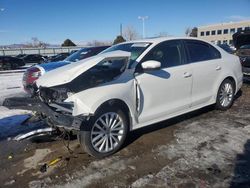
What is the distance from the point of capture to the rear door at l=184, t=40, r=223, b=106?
17.7ft

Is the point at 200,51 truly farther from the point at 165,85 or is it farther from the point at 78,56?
the point at 78,56

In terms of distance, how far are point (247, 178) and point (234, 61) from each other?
12.1 ft

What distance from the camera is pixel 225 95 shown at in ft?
20.7

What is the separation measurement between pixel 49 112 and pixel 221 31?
8435cm

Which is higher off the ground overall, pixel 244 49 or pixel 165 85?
pixel 244 49

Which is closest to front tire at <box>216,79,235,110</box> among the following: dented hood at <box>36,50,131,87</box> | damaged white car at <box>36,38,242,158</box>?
damaged white car at <box>36,38,242,158</box>

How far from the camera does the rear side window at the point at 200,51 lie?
545 cm

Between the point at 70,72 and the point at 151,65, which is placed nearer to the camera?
the point at 70,72

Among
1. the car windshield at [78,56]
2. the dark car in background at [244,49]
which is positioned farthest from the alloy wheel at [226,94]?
the car windshield at [78,56]

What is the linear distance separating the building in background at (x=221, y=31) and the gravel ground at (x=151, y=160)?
242 feet

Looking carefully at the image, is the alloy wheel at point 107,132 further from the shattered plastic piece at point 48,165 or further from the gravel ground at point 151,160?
the shattered plastic piece at point 48,165

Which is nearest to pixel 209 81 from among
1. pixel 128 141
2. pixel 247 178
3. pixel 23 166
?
pixel 128 141

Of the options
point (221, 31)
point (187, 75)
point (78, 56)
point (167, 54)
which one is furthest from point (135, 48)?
point (221, 31)

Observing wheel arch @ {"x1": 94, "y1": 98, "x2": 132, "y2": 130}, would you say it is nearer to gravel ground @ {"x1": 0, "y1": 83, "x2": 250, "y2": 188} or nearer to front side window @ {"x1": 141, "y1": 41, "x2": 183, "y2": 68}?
gravel ground @ {"x1": 0, "y1": 83, "x2": 250, "y2": 188}
